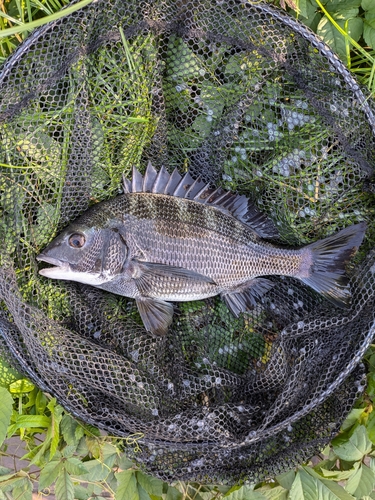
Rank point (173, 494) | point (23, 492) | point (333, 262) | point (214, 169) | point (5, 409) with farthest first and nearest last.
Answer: point (173, 494) → point (214, 169) → point (23, 492) → point (333, 262) → point (5, 409)

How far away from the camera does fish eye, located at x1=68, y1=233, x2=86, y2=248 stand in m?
2.59

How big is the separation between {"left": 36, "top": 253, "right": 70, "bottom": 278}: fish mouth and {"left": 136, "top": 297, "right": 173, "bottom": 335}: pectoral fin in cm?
47

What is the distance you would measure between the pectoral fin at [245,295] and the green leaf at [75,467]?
1290mm

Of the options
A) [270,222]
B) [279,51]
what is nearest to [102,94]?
[279,51]

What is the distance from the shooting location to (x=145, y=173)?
Answer: 280cm

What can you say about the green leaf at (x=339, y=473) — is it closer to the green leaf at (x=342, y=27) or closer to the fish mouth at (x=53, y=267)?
the fish mouth at (x=53, y=267)

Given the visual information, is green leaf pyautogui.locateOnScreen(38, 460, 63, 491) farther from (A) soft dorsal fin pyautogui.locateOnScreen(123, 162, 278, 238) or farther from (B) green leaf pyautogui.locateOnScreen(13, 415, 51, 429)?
(A) soft dorsal fin pyautogui.locateOnScreen(123, 162, 278, 238)

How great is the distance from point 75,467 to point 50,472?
0.16m

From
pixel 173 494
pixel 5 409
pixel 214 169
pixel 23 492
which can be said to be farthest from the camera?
pixel 173 494

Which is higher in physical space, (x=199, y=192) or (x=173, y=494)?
(x=199, y=192)

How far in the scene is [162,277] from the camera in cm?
270

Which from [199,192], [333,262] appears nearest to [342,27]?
[199,192]

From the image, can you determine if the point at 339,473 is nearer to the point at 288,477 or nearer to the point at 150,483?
the point at 288,477

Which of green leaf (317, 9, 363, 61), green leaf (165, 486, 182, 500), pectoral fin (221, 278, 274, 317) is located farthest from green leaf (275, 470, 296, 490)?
green leaf (317, 9, 363, 61)
